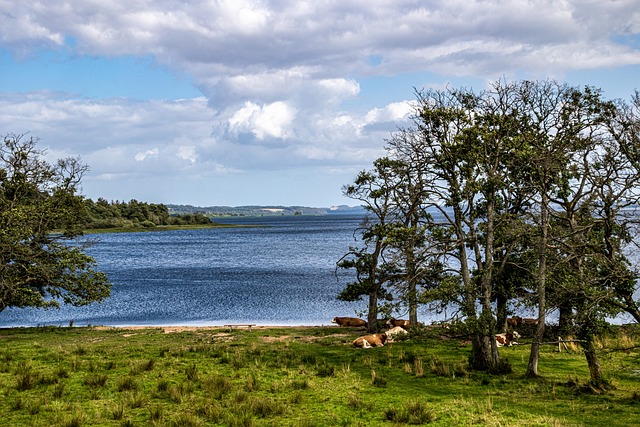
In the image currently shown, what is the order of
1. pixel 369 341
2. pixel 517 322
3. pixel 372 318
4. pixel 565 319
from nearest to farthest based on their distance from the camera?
pixel 565 319 < pixel 369 341 < pixel 372 318 < pixel 517 322

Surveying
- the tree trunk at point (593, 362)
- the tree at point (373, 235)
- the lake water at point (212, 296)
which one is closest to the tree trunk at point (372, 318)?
the tree at point (373, 235)

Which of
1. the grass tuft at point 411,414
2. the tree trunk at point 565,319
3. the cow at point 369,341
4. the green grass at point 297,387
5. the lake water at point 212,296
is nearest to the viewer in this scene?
the grass tuft at point 411,414

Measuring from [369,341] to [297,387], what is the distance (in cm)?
985

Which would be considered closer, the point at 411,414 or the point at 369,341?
the point at 411,414

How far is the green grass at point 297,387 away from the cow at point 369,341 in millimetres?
768

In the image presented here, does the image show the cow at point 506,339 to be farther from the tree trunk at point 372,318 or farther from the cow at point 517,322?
the tree trunk at point 372,318

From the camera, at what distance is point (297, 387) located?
59.8 feet

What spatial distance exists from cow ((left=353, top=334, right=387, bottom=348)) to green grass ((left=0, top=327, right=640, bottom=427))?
0.77 meters

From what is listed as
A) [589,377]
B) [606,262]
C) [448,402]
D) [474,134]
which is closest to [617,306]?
[606,262]

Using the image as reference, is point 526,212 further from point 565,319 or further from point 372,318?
point 372,318

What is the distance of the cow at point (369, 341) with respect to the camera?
27312mm

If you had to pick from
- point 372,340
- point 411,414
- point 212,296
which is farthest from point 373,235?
point 212,296

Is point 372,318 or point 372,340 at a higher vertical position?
point 372,318

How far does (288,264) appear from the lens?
8844cm
